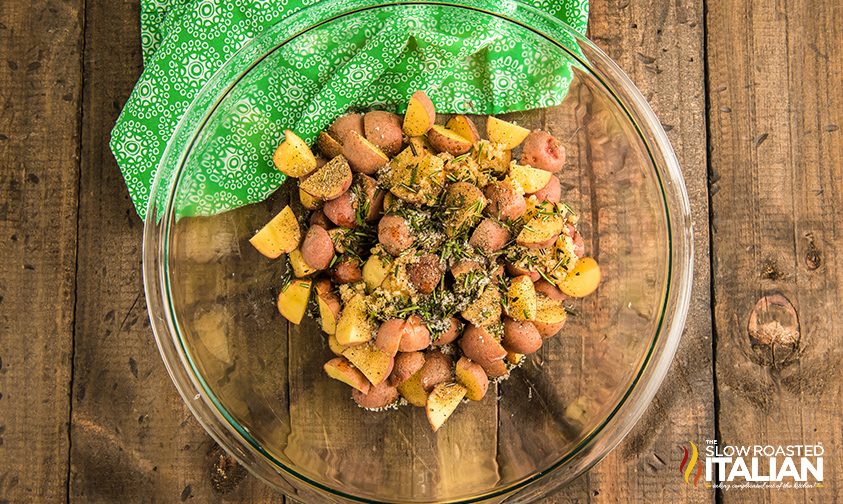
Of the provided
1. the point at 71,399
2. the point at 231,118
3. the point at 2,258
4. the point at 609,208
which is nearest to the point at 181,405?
the point at 71,399

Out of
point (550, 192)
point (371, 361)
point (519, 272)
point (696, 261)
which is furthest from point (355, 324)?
point (696, 261)

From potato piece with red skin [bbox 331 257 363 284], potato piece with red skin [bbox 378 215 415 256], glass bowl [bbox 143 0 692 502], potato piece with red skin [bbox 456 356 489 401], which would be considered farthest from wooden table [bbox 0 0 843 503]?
potato piece with red skin [bbox 378 215 415 256]

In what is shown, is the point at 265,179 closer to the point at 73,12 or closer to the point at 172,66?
the point at 172,66

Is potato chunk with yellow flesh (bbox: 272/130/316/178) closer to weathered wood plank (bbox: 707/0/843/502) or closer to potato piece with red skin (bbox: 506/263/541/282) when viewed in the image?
potato piece with red skin (bbox: 506/263/541/282)

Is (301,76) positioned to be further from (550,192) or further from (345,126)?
(550,192)

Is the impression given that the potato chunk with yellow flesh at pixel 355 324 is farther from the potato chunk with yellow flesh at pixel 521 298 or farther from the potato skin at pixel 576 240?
the potato skin at pixel 576 240
